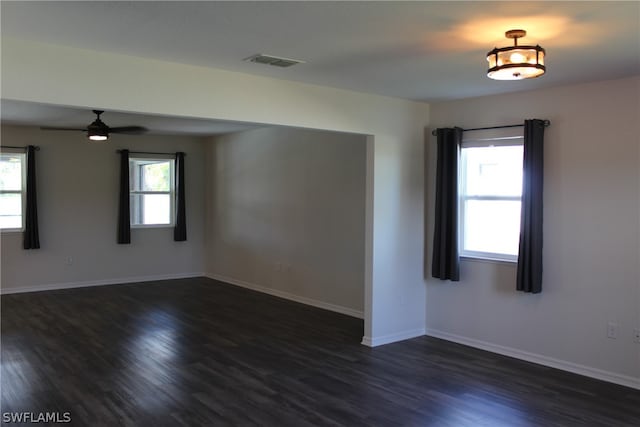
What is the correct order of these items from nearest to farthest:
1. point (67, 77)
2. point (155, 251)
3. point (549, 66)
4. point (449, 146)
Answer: point (67, 77) < point (549, 66) < point (449, 146) < point (155, 251)

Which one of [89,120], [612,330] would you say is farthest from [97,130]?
[612,330]

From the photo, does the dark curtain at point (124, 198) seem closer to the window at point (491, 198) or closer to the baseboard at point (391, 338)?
the baseboard at point (391, 338)

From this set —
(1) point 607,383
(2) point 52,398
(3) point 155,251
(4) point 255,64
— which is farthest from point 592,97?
(3) point 155,251

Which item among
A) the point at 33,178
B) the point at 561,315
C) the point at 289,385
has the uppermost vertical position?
the point at 33,178

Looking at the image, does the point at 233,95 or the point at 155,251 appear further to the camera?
the point at 155,251

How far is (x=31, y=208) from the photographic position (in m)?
7.98

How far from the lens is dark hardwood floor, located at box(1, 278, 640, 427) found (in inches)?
143

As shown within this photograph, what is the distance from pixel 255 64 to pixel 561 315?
11.0 ft

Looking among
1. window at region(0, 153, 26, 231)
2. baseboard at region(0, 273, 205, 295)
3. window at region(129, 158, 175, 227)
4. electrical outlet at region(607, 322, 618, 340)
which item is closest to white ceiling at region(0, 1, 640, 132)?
electrical outlet at region(607, 322, 618, 340)

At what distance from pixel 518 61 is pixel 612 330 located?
104 inches

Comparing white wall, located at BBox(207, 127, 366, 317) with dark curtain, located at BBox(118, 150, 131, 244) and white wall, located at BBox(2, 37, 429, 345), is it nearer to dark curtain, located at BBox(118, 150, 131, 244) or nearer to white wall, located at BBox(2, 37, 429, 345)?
white wall, located at BBox(2, 37, 429, 345)

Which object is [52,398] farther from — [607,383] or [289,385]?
[607,383]

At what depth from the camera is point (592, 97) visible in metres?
4.41

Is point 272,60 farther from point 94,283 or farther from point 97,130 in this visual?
point 94,283
